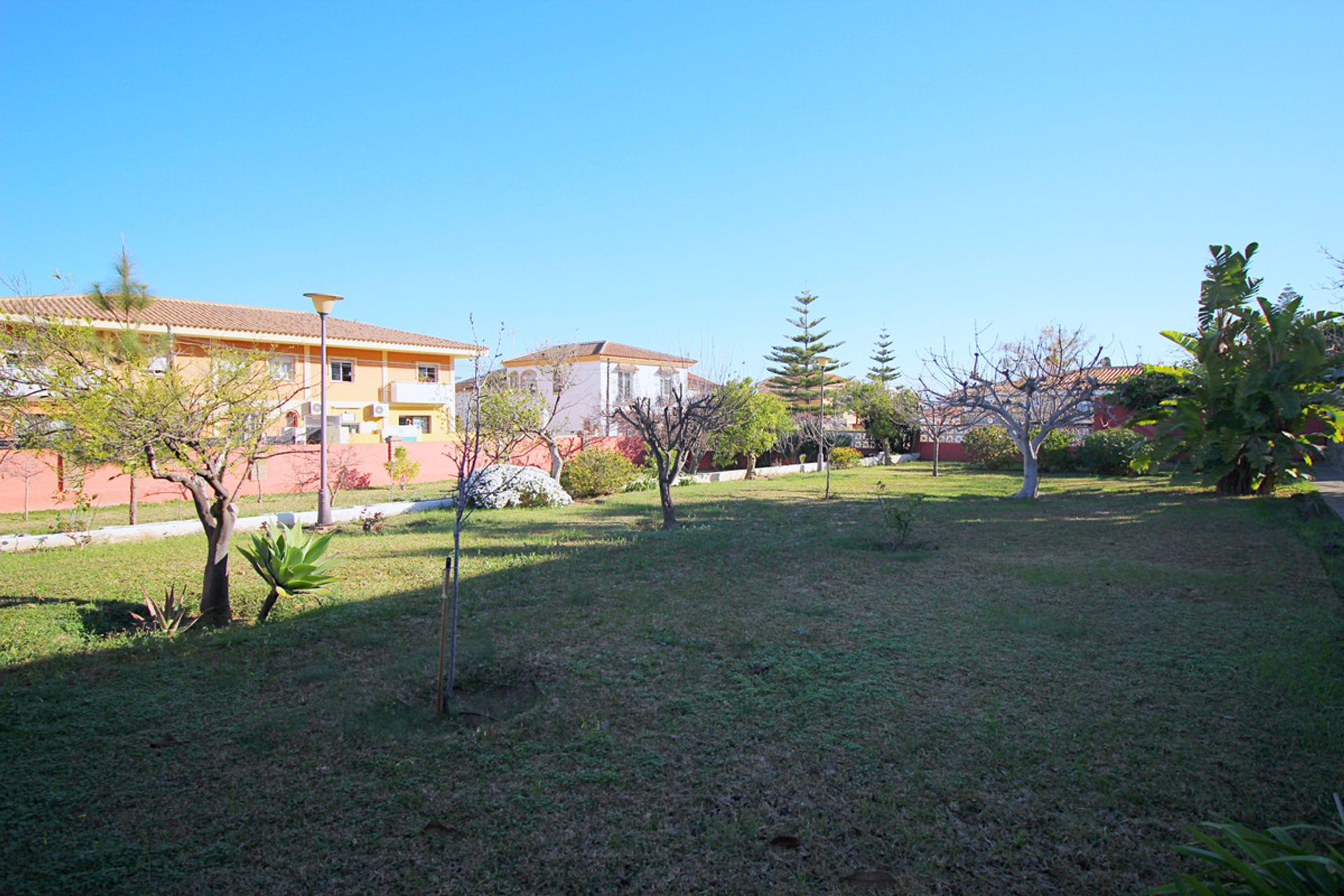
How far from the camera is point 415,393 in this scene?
93.7ft

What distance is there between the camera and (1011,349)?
2984 centimetres

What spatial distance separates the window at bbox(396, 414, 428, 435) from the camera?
28984 mm

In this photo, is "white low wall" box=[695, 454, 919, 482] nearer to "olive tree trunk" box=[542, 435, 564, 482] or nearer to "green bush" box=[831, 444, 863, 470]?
"green bush" box=[831, 444, 863, 470]

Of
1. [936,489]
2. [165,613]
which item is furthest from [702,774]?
[936,489]

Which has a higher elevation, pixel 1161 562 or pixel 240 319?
pixel 240 319

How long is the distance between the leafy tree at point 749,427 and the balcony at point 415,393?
1251 centimetres

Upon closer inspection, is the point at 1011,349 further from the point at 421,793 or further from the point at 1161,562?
the point at 421,793

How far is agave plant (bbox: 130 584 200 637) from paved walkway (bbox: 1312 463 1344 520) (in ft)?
46.5

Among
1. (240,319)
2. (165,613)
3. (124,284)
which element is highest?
(240,319)

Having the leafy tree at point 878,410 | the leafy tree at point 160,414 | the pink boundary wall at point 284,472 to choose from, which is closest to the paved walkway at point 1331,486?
the leafy tree at point 878,410

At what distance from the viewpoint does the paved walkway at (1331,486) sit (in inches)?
465

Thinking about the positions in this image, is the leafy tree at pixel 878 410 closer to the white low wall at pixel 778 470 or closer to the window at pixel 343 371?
the white low wall at pixel 778 470

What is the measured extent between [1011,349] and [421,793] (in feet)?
102

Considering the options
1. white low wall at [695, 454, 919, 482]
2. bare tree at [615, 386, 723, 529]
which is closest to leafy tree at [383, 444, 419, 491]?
bare tree at [615, 386, 723, 529]
